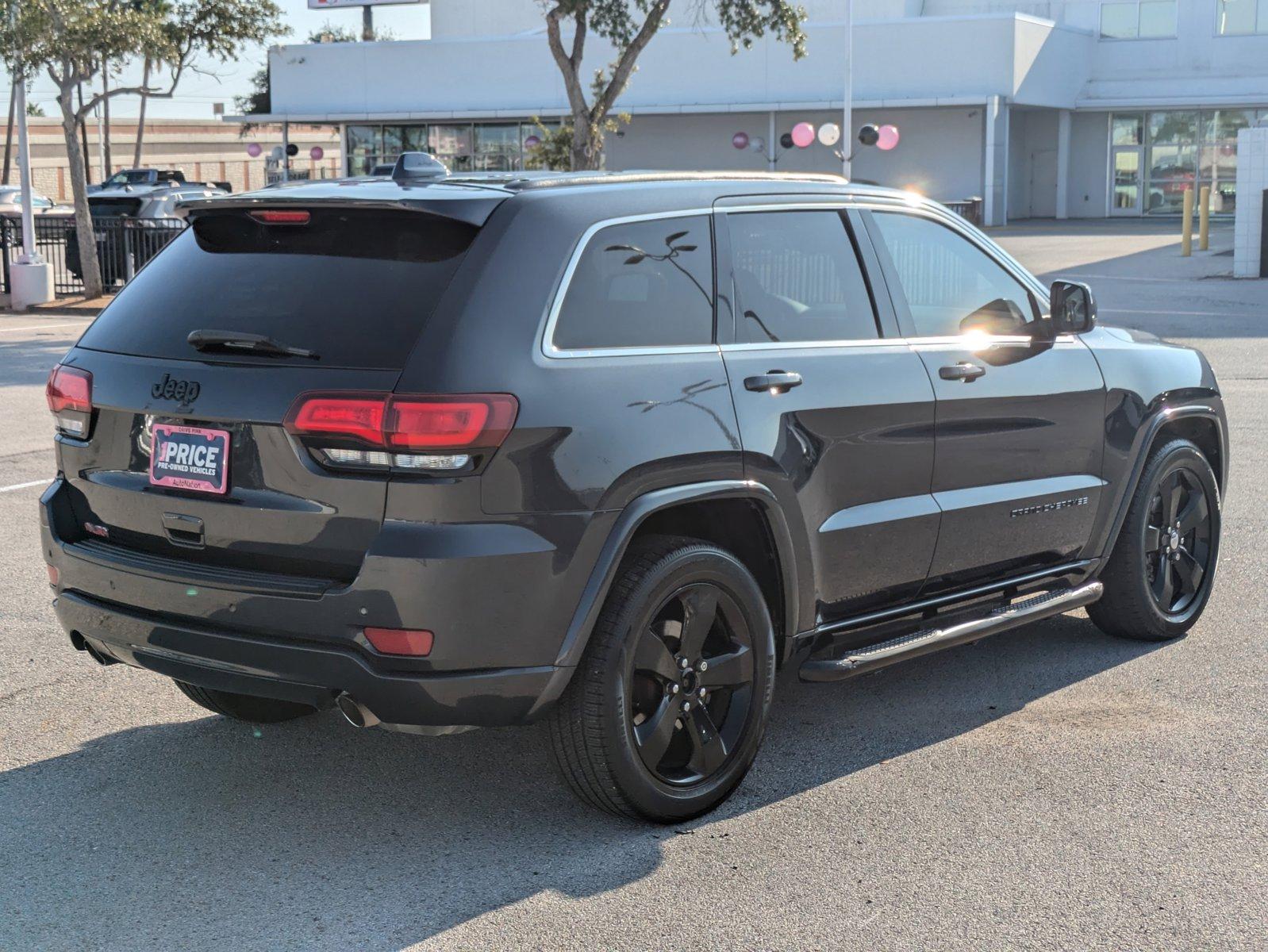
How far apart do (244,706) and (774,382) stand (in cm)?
209

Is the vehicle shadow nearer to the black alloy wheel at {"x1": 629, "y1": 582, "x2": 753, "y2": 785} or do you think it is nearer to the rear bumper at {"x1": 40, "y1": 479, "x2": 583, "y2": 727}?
the black alloy wheel at {"x1": 629, "y1": 582, "x2": 753, "y2": 785}

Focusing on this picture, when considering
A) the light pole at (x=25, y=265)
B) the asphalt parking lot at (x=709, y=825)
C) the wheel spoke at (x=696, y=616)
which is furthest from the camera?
the light pole at (x=25, y=265)

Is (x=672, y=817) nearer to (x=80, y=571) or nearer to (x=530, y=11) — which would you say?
(x=80, y=571)

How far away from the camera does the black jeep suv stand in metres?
4.04

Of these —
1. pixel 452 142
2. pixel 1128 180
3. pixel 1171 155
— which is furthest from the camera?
pixel 452 142

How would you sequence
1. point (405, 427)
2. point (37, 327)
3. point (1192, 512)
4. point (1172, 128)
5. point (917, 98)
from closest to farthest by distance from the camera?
point (405, 427), point (1192, 512), point (37, 327), point (917, 98), point (1172, 128)

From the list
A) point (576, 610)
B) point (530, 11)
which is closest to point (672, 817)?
point (576, 610)

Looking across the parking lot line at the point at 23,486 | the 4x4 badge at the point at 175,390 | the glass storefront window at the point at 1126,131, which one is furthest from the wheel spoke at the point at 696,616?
the glass storefront window at the point at 1126,131

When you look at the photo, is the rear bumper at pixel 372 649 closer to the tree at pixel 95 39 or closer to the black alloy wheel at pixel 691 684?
the black alloy wheel at pixel 691 684

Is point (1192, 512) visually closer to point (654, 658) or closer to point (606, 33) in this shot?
point (654, 658)

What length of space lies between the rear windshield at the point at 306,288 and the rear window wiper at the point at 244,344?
0.02 meters

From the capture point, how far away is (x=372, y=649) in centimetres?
405

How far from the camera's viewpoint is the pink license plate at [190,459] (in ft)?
13.9

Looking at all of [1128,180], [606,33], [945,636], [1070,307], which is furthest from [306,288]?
[1128,180]
